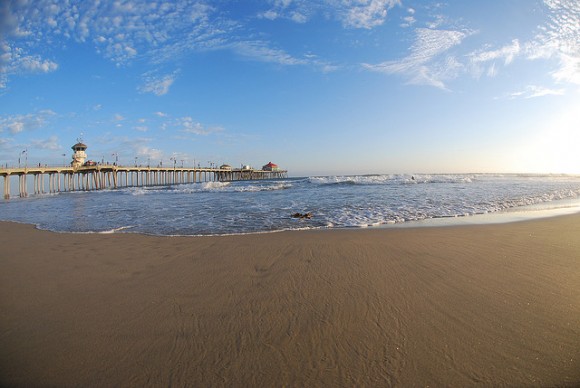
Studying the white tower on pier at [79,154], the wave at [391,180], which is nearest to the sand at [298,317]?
the wave at [391,180]

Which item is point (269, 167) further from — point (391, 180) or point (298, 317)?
point (298, 317)

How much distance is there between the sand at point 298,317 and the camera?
2041mm

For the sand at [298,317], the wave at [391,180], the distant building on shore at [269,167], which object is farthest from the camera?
the distant building on shore at [269,167]

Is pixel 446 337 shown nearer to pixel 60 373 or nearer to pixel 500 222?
pixel 60 373

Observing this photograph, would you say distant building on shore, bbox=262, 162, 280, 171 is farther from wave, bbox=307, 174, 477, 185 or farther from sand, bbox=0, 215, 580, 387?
sand, bbox=0, 215, 580, 387

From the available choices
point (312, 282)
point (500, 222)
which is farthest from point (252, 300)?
point (500, 222)

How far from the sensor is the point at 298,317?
2775mm

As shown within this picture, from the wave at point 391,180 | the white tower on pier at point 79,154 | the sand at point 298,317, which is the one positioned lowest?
the sand at point 298,317

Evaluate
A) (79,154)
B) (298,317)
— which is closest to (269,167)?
(79,154)

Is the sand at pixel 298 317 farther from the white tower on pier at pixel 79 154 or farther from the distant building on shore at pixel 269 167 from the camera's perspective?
the distant building on shore at pixel 269 167

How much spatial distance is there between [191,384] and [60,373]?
1.05 m

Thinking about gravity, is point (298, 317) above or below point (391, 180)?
below

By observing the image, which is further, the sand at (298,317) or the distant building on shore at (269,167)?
the distant building on shore at (269,167)

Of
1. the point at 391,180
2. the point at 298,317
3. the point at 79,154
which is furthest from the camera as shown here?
the point at 79,154
